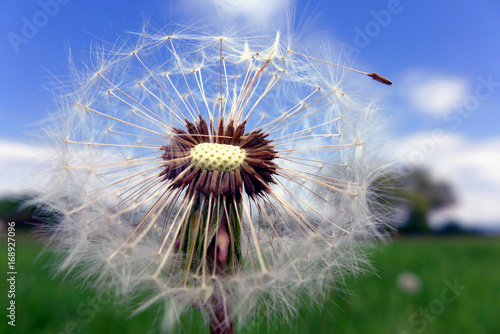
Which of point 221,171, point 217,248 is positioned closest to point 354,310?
point 217,248

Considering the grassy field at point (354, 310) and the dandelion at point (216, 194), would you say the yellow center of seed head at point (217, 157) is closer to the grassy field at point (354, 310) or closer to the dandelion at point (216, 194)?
the dandelion at point (216, 194)

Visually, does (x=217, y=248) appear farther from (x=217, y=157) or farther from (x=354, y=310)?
(x=354, y=310)

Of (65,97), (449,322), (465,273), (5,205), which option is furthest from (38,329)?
(5,205)

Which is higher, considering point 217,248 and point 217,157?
point 217,157

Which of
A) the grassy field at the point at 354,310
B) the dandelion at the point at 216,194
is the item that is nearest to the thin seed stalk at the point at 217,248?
the dandelion at the point at 216,194

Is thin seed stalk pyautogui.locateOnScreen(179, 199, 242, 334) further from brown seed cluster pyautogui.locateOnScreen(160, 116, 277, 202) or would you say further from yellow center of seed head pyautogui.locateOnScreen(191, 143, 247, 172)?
yellow center of seed head pyautogui.locateOnScreen(191, 143, 247, 172)

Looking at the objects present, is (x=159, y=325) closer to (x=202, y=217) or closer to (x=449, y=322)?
(x=202, y=217)

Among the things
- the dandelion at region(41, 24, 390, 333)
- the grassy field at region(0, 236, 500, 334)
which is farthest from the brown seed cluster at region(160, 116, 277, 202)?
the grassy field at region(0, 236, 500, 334)
